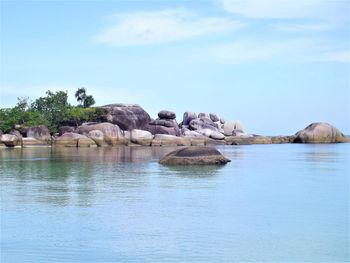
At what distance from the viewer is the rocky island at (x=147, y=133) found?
61653mm

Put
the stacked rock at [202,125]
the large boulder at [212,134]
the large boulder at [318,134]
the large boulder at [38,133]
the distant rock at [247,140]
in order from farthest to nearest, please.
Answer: the large boulder at [318,134] < the distant rock at [247,140] < the stacked rock at [202,125] < the large boulder at [212,134] < the large boulder at [38,133]

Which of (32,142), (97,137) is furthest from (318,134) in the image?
(32,142)

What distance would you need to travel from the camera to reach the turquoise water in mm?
10938

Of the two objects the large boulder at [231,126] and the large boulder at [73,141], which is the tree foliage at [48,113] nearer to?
the large boulder at [73,141]

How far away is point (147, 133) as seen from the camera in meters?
68.1

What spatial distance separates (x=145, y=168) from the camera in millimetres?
29953

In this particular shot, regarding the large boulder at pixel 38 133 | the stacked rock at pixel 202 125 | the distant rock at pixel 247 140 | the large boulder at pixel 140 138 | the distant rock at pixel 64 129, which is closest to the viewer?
the large boulder at pixel 38 133

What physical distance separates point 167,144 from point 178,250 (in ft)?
184

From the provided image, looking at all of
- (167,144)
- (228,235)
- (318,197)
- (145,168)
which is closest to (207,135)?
(167,144)

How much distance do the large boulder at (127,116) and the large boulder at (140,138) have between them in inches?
165

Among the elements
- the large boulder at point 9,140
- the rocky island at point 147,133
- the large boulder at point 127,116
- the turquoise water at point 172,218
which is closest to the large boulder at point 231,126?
the rocky island at point 147,133

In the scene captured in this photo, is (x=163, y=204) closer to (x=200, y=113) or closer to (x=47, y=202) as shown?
(x=47, y=202)

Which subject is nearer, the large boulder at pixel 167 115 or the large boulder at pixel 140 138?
the large boulder at pixel 140 138

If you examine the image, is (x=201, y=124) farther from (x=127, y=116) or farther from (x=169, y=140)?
(x=169, y=140)
